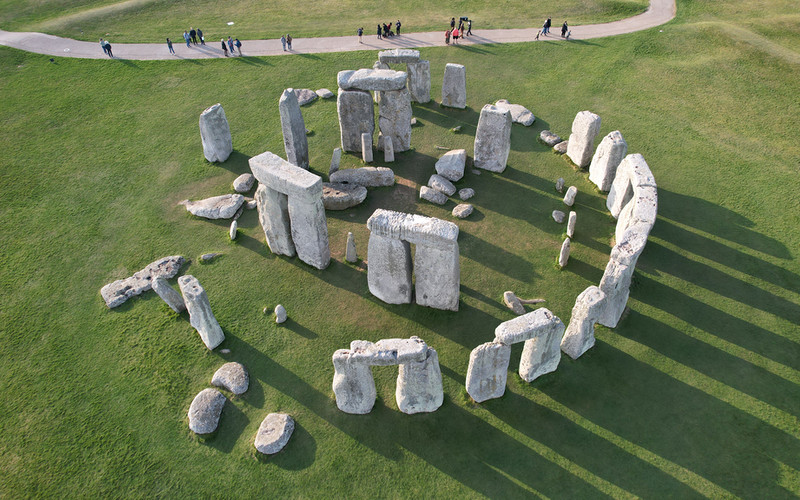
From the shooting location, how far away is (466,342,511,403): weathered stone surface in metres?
10.6

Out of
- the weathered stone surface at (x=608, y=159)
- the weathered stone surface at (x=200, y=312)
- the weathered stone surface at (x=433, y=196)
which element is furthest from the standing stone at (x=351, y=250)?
the weathered stone surface at (x=608, y=159)

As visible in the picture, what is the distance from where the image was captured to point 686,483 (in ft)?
32.5

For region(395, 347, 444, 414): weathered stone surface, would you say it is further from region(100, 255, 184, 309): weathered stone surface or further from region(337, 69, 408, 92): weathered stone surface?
region(337, 69, 408, 92): weathered stone surface

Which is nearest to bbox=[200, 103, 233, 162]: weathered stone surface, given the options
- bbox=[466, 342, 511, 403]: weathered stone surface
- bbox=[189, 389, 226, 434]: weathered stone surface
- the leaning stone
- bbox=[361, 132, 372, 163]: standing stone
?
bbox=[361, 132, 372, 163]: standing stone

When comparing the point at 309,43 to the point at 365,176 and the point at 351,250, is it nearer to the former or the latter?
the point at 365,176

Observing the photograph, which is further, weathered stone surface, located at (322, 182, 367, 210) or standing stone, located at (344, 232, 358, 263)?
weathered stone surface, located at (322, 182, 367, 210)

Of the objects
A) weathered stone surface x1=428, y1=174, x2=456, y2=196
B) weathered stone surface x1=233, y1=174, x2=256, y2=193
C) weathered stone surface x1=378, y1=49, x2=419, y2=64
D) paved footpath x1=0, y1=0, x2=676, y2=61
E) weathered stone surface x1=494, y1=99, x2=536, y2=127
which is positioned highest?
weathered stone surface x1=378, y1=49, x2=419, y2=64

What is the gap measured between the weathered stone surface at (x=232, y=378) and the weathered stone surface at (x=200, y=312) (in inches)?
32.5

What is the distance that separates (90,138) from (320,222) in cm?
1241

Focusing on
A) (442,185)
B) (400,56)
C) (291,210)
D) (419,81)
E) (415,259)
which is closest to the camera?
(415,259)

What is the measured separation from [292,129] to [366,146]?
2.55m

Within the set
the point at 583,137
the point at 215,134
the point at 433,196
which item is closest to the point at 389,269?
the point at 433,196

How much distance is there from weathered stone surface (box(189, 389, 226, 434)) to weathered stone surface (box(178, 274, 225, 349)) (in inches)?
54.0

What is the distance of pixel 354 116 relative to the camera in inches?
711
